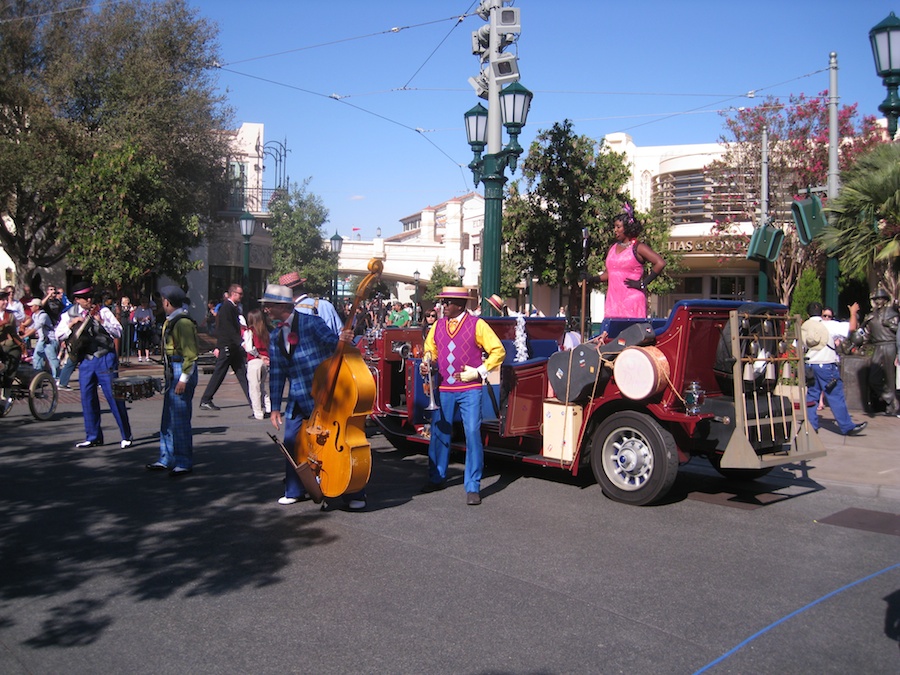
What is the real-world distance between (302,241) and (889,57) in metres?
36.6

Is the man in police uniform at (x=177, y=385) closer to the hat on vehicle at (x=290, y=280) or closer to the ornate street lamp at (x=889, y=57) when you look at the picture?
the hat on vehicle at (x=290, y=280)

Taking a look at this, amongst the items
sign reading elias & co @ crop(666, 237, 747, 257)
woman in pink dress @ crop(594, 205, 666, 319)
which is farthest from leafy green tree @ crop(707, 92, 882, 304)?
woman in pink dress @ crop(594, 205, 666, 319)

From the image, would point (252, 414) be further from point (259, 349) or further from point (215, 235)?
point (215, 235)

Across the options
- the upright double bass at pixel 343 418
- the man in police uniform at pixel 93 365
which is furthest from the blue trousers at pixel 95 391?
the upright double bass at pixel 343 418

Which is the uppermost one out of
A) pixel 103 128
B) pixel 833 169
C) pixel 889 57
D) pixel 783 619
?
pixel 103 128

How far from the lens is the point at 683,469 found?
8.55 m

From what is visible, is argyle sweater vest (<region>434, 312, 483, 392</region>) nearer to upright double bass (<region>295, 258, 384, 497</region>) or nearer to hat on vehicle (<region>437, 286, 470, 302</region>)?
hat on vehicle (<region>437, 286, 470, 302</region>)

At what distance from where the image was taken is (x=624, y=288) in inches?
306

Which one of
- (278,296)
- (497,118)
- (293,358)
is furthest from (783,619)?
(497,118)

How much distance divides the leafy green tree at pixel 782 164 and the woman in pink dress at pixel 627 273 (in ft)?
66.0

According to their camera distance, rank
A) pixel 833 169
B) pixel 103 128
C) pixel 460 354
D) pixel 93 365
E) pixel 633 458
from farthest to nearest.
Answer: pixel 103 128 < pixel 833 169 < pixel 93 365 < pixel 460 354 < pixel 633 458

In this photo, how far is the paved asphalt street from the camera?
153 inches

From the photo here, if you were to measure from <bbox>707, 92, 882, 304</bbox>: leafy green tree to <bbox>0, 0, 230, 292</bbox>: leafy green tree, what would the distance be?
17477 mm

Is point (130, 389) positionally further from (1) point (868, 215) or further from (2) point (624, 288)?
(1) point (868, 215)
